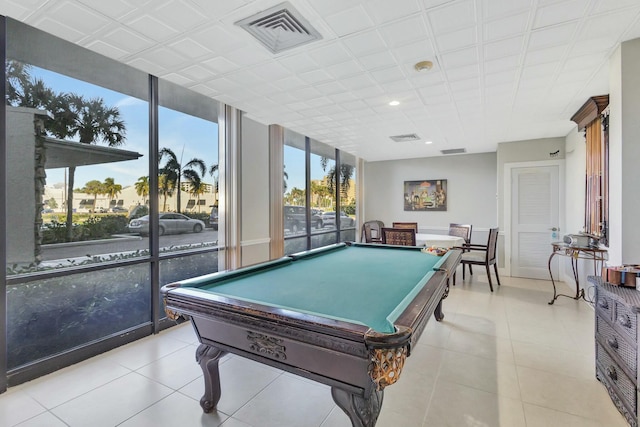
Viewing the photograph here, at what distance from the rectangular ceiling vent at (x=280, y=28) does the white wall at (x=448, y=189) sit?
5.79m

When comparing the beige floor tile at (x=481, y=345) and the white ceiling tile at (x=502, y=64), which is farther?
the beige floor tile at (x=481, y=345)

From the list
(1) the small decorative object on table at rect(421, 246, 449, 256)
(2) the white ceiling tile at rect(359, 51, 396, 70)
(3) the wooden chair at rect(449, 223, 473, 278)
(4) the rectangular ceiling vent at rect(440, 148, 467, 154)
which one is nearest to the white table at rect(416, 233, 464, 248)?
(3) the wooden chair at rect(449, 223, 473, 278)

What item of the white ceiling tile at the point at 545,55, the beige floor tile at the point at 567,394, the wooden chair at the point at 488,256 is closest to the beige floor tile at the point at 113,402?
the beige floor tile at the point at 567,394

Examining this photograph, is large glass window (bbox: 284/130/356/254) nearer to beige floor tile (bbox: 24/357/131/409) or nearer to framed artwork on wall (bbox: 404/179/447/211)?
framed artwork on wall (bbox: 404/179/447/211)

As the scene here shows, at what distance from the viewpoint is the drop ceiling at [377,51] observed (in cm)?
190

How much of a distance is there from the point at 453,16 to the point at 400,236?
340 centimetres

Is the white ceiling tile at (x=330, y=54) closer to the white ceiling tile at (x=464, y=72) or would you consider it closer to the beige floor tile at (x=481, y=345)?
the white ceiling tile at (x=464, y=72)

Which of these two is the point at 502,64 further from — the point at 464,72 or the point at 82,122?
the point at 82,122

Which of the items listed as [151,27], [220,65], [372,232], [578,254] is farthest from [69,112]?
[372,232]

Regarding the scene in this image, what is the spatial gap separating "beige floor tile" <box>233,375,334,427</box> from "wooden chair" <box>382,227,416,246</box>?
10.2ft

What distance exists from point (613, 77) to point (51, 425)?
4821mm

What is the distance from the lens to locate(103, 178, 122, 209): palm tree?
280 centimetres

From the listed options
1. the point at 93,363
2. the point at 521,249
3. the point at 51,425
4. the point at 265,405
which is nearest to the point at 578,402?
the point at 265,405

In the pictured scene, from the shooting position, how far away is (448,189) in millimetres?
7094
